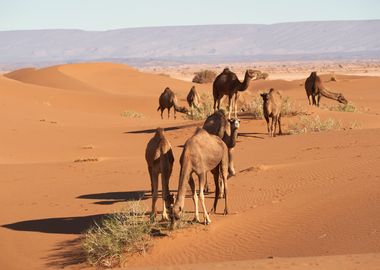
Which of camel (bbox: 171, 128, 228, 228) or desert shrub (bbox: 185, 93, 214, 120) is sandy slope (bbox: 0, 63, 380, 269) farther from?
desert shrub (bbox: 185, 93, 214, 120)

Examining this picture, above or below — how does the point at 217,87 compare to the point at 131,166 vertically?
above

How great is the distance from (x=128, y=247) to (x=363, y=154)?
687cm

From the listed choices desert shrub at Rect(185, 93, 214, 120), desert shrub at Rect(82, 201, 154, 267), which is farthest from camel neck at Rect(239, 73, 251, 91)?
desert shrub at Rect(82, 201, 154, 267)

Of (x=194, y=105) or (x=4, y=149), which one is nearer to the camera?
(x=4, y=149)

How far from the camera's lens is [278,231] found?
35.2ft

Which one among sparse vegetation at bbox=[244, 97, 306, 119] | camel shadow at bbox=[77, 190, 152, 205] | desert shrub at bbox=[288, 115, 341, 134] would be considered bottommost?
camel shadow at bbox=[77, 190, 152, 205]

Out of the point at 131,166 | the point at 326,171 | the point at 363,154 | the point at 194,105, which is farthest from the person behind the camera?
the point at 194,105

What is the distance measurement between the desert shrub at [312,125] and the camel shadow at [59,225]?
10.3m

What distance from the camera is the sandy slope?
1009 centimetres

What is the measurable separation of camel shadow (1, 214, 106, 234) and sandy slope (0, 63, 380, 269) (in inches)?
1.4

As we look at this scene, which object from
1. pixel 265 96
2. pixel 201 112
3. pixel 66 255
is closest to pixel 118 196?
pixel 66 255

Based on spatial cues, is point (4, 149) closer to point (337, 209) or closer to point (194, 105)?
point (194, 105)

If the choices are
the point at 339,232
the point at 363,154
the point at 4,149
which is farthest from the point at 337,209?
the point at 4,149

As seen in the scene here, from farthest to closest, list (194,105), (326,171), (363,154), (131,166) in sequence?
(194,105)
(131,166)
(363,154)
(326,171)
